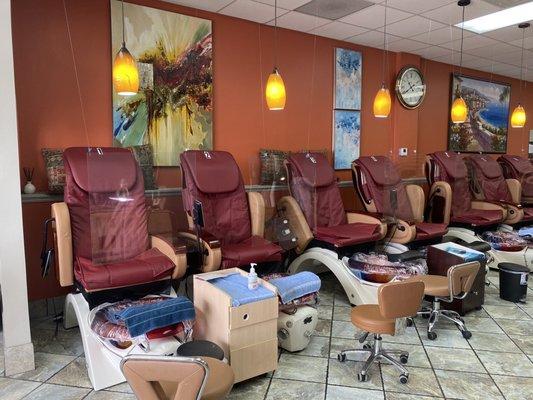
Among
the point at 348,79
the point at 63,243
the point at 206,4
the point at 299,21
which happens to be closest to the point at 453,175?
the point at 348,79

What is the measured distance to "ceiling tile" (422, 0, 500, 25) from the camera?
393 cm

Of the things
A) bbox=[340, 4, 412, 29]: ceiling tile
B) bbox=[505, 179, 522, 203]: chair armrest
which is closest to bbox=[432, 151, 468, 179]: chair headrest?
bbox=[505, 179, 522, 203]: chair armrest

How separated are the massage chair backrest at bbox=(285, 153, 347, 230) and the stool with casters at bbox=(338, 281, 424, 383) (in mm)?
1583

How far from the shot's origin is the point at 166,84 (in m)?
3.78

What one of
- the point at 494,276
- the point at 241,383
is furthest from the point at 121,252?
the point at 494,276

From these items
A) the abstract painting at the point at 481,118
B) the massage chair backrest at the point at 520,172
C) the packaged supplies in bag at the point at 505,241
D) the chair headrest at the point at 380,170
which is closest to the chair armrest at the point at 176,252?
the chair headrest at the point at 380,170

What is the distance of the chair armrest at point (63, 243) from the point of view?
271cm

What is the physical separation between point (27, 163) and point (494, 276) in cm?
454

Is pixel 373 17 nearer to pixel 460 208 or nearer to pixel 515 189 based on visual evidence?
pixel 460 208

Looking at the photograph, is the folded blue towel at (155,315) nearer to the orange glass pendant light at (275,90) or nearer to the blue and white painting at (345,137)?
the orange glass pendant light at (275,90)

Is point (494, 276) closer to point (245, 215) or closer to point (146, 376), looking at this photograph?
point (245, 215)

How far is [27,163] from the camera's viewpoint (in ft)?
10.5

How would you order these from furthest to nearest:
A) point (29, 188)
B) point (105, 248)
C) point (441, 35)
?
point (441, 35) < point (29, 188) < point (105, 248)

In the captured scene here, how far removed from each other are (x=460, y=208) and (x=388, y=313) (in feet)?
11.2
